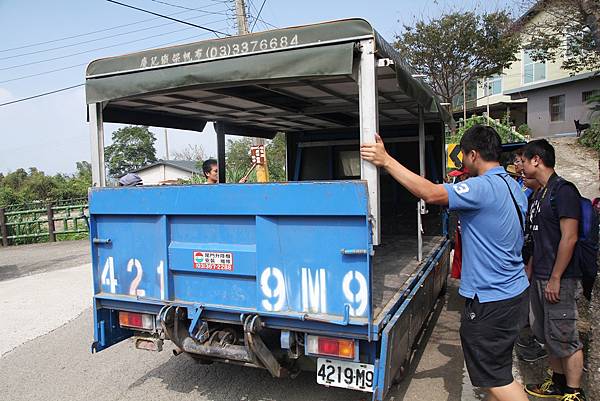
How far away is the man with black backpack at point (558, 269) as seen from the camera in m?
3.37

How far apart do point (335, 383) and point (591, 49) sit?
17.8 m

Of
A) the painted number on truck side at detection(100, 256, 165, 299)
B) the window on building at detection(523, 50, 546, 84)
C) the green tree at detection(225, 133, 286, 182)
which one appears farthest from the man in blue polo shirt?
the window on building at detection(523, 50, 546, 84)

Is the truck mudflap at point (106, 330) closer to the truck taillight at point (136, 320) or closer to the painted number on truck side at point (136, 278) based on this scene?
the truck taillight at point (136, 320)

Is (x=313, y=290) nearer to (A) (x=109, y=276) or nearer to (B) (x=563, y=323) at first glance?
(A) (x=109, y=276)

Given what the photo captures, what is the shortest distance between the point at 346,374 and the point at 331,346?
21 cm

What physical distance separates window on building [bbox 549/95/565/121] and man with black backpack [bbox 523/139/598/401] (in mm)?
24329

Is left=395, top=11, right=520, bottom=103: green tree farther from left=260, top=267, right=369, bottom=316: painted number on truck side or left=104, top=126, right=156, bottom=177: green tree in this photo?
left=104, top=126, right=156, bottom=177: green tree

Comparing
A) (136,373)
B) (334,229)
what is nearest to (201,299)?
(334,229)

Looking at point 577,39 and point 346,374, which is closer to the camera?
point 346,374

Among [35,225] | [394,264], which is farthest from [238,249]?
[35,225]

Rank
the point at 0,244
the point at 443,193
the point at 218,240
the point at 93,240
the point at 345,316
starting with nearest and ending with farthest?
the point at 443,193, the point at 345,316, the point at 218,240, the point at 93,240, the point at 0,244

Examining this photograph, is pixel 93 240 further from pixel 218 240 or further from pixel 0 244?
pixel 0 244

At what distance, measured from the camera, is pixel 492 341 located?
266 cm

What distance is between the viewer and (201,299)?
3389 millimetres
